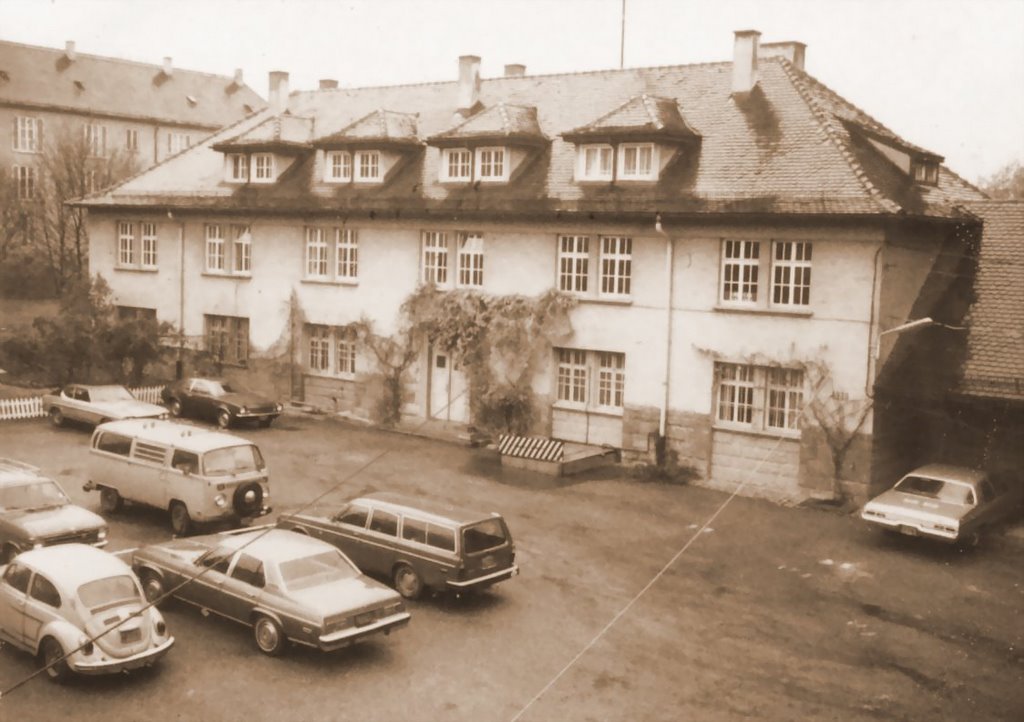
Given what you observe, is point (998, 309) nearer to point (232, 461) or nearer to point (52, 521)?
point (232, 461)

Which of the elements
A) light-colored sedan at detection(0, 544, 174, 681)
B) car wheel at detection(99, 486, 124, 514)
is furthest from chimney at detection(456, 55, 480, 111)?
light-colored sedan at detection(0, 544, 174, 681)

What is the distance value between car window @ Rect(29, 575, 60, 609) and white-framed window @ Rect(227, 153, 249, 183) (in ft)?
84.4

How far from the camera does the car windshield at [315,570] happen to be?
1545 cm

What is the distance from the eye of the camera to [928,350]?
2622 cm

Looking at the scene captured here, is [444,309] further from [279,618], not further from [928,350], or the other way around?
[279,618]

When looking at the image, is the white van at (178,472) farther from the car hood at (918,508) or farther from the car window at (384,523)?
the car hood at (918,508)

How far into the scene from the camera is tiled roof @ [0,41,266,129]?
217ft

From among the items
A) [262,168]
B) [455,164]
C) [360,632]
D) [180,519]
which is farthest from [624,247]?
[360,632]

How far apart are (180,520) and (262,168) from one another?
790 inches

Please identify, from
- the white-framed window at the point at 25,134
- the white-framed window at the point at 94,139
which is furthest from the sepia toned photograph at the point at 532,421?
the white-framed window at the point at 25,134

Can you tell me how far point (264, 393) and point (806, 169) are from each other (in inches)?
791

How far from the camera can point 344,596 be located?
15344mm

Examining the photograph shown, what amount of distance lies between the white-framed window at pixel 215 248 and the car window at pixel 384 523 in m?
21.8

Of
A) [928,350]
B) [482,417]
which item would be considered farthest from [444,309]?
[928,350]
